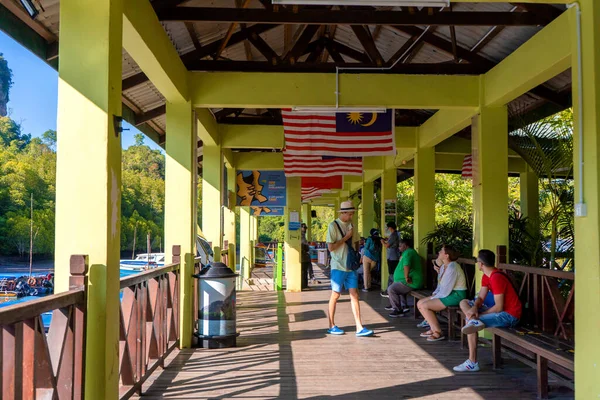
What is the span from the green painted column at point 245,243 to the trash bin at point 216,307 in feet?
27.8

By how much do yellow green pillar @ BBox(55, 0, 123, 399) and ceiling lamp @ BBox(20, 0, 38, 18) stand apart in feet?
1.80

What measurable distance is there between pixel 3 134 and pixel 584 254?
1658 centimetres

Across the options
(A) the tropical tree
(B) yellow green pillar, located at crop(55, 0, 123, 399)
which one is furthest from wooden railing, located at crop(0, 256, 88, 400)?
(A) the tropical tree

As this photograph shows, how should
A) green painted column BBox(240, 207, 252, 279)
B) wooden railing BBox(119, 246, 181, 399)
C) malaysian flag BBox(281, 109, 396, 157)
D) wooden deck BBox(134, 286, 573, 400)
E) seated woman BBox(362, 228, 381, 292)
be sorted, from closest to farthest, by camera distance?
wooden railing BBox(119, 246, 181, 399), wooden deck BBox(134, 286, 573, 400), malaysian flag BBox(281, 109, 396, 157), seated woman BBox(362, 228, 381, 292), green painted column BBox(240, 207, 252, 279)

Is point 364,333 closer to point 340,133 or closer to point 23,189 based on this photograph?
point 340,133

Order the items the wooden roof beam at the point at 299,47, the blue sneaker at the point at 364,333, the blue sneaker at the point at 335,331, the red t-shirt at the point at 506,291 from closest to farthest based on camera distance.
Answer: the red t-shirt at the point at 506,291 < the wooden roof beam at the point at 299,47 < the blue sneaker at the point at 364,333 < the blue sneaker at the point at 335,331

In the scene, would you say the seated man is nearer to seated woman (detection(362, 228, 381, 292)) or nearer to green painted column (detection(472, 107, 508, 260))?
green painted column (detection(472, 107, 508, 260))

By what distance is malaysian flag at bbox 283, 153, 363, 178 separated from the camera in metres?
10.0

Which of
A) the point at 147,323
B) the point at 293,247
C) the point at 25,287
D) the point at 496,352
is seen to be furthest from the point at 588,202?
the point at 25,287

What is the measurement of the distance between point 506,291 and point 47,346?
166 inches

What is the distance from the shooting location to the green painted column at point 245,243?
15.7 m

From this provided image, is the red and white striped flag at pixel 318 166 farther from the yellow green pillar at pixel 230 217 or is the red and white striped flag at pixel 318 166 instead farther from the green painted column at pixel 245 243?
the green painted column at pixel 245 243

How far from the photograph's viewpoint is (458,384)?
201 inches

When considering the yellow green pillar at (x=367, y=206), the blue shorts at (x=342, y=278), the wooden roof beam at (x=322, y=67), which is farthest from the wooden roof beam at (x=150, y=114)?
the yellow green pillar at (x=367, y=206)
